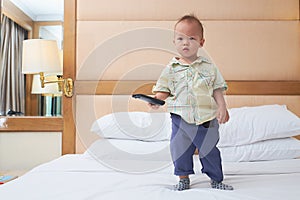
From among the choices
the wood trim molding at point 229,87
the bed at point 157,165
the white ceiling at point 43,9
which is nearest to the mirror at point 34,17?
the white ceiling at point 43,9

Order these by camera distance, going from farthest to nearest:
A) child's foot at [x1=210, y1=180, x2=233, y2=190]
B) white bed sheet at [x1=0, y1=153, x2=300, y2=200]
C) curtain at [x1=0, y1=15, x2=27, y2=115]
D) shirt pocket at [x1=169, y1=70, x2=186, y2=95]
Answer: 1. curtain at [x1=0, y1=15, x2=27, y2=115]
2. shirt pocket at [x1=169, y1=70, x2=186, y2=95]
3. child's foot at [x1=210, y1=180, x2=233, y2=190]
4. white bed sheet at [x1=0, y1=153, x2=300, y2=200]

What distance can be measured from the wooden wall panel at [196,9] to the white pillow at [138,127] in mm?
734

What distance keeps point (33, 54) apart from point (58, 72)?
0.20 meters

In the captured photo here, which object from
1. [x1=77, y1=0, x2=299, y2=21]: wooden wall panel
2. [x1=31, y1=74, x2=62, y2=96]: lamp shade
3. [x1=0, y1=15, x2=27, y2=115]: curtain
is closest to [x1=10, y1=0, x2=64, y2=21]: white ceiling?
[x1=0, y1=15, x2=27, y2=115]: curtain

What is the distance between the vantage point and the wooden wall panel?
7.67ft

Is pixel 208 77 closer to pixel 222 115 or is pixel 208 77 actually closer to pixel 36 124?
pixel 222 115

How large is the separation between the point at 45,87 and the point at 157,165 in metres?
1.17

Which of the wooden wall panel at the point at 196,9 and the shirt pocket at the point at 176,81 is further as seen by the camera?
the wooden wall panel at the point at 196,9

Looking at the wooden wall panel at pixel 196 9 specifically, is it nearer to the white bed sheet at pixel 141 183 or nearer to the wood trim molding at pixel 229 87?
the wood trim molding at pixel 229 87

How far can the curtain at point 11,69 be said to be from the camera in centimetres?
250

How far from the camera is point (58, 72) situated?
243cm

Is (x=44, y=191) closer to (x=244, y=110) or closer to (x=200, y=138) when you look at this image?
(x=200, y=138)

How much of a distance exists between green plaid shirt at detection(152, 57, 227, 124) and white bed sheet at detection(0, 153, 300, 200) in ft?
0.86

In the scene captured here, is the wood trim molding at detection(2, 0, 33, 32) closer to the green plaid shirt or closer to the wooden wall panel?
the wooden wall panel
